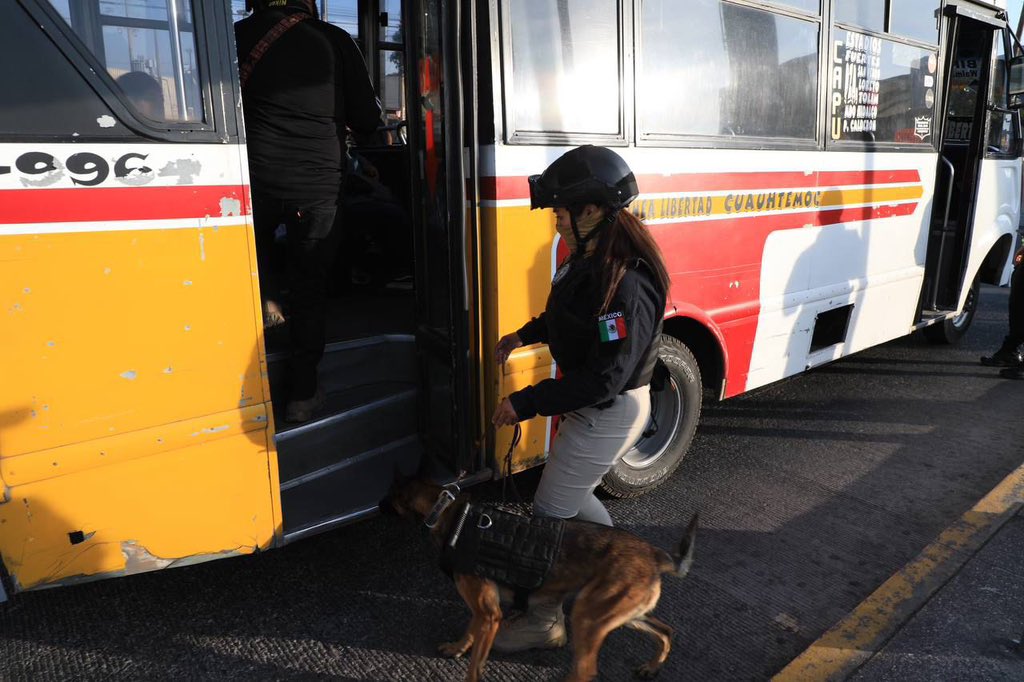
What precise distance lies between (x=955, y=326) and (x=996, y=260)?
67cm

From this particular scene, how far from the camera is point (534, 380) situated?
3283 millimetres

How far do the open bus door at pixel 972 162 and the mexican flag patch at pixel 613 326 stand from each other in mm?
4268

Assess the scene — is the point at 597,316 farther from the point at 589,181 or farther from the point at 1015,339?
the point at 1015,339

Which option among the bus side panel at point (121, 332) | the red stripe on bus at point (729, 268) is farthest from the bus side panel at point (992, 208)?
the bus side panel at point (121, 332)

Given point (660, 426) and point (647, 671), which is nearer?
point (647, 671)

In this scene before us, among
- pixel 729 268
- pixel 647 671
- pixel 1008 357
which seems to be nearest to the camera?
pixel 647 671

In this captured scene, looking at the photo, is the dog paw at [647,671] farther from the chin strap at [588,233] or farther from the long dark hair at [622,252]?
the chin strap at [588,233]

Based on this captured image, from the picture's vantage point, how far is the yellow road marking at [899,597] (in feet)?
8.30

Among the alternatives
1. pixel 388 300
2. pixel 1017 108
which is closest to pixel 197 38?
pixel 388 300


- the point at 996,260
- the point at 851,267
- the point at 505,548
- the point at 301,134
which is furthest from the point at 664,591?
the point at 996,260

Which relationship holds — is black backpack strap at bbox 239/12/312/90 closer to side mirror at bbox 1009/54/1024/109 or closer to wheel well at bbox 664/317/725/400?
wheel well at bbox 664/317/725/400

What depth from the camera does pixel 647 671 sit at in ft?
8.14

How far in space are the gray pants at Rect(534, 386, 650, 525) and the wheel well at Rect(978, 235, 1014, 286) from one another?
5.57 metres

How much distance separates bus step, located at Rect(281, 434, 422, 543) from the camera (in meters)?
2.84
